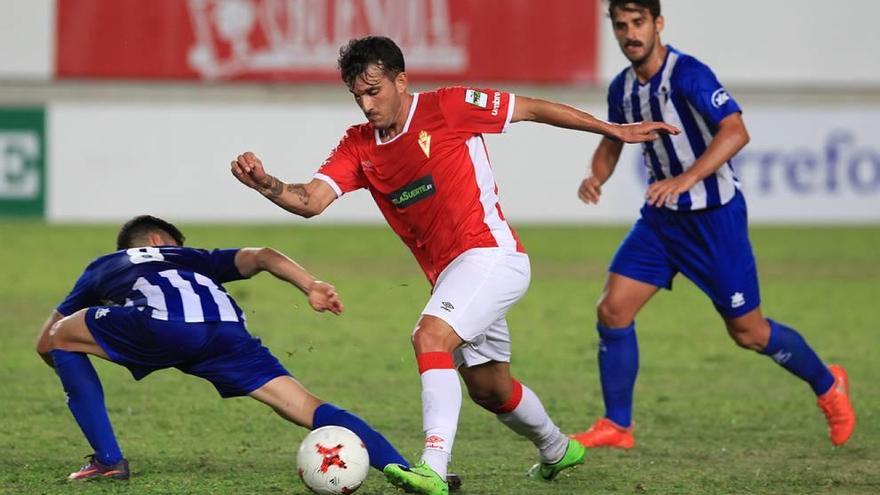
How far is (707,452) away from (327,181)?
2207 mm

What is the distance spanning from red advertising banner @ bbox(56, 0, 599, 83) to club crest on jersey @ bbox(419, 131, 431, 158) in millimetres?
13698

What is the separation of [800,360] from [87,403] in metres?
3.41

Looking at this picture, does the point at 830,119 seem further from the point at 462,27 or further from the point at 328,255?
the point at 328,255

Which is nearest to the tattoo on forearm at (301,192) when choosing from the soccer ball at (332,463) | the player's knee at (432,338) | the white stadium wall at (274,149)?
the player's knee at (432,338)

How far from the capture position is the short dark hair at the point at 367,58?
5953mm

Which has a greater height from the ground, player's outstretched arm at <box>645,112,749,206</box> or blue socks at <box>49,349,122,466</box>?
player's outstretched arm at <box>645,112,749,206</box>

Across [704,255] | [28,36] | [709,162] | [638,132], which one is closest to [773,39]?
[28,36]

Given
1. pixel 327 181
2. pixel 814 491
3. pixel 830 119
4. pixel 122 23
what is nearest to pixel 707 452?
pixel 814 491

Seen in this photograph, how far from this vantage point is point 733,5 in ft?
67.4

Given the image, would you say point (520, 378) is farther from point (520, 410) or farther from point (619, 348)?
point (520, 410)

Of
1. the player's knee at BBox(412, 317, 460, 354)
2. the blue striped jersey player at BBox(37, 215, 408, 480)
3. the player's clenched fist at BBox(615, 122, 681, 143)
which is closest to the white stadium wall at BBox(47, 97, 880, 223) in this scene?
the player's clenched fist at BBox(615, 122, 681, 143)

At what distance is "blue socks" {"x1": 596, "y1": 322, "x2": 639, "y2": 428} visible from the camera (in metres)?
7.33

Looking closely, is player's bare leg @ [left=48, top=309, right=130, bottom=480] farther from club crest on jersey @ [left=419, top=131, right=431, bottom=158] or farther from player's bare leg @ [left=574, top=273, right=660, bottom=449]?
player's bare leg @ [left=574, top=273, right=660, bottom=449]

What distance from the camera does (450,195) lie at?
20.0ft
